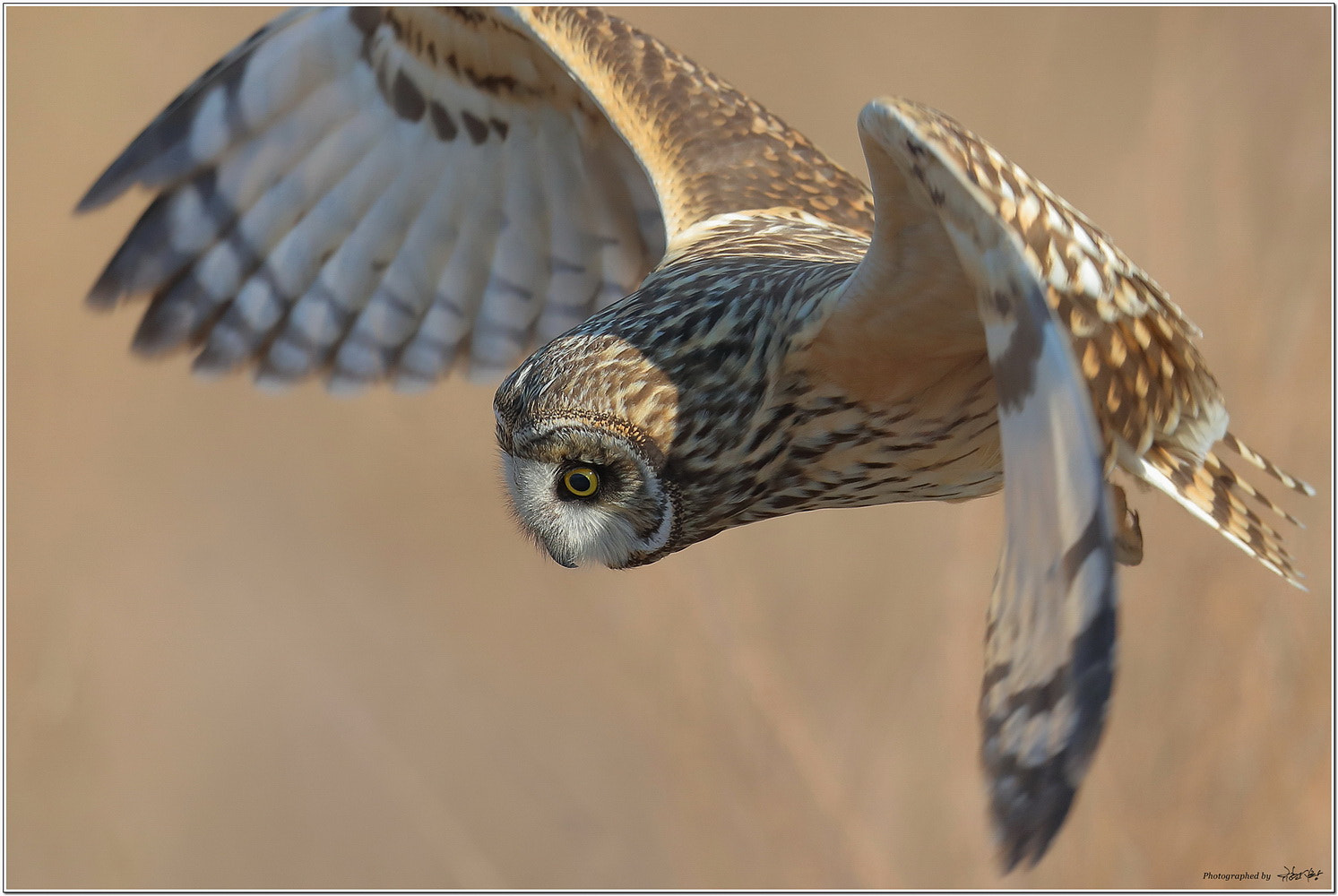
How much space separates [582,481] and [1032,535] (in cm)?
65

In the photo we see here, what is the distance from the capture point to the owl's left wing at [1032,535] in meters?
1.10

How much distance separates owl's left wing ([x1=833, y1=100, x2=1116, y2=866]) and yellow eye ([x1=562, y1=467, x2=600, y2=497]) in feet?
1.73

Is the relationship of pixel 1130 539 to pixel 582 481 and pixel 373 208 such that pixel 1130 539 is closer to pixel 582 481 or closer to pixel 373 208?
pixel 582 481

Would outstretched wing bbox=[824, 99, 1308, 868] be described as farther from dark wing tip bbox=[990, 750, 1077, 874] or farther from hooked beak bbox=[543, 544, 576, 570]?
hooked beak bbox=[543, 544, 576, 570]

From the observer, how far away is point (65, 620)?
203 inches

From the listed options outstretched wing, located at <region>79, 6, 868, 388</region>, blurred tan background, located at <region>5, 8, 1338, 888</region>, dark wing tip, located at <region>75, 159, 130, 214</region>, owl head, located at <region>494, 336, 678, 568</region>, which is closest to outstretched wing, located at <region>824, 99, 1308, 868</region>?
owl head, located at <region>494, 336, 678, 568</region>

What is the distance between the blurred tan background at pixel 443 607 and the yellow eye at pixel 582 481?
2.26 m

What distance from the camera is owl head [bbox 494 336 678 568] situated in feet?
5.36

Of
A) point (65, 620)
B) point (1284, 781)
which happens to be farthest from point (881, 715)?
point (65, 620)

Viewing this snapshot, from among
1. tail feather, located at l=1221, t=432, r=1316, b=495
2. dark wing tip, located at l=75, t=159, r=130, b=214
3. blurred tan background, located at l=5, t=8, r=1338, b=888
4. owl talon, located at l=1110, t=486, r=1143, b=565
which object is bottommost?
blurred tan background, located at l=5, t=8, r=1338, b=888

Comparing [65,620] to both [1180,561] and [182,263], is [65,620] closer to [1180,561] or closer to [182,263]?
[182,263]

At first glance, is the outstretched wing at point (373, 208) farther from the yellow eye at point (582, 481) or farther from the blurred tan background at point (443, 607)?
the blurred tan background at point (443, 607)

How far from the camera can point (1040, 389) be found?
1.21m

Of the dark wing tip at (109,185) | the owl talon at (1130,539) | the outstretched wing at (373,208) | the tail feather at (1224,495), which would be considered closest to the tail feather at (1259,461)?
the tail feather at (1224,495)
